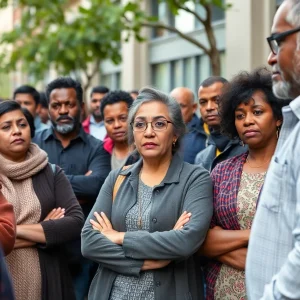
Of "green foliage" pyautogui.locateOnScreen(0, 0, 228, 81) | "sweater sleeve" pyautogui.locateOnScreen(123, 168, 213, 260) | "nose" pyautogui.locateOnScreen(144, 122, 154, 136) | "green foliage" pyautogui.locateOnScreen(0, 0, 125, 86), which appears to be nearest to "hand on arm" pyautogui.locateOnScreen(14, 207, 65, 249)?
"sweater sleeve" pyautogui.locateOnScreen(123, 168, 213, 260)

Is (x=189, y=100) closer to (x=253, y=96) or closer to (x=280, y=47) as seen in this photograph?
(x=253, y=96)

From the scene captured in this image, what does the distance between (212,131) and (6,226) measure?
2600 millimetres

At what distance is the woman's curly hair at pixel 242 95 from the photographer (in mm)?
4820

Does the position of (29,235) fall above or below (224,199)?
below

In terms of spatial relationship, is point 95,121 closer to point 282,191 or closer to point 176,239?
point 176,239

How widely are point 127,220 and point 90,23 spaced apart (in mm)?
9647

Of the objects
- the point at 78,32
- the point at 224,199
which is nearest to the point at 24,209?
the point at 224,199

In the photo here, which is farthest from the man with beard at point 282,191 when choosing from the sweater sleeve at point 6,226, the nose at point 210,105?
the nose at point 210,105

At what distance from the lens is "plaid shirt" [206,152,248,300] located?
4.56m

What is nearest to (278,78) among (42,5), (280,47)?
(280,47)

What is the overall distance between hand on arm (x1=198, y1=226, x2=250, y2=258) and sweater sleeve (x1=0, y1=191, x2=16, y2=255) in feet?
3.76

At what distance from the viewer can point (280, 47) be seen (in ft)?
9.96

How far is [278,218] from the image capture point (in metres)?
2.94

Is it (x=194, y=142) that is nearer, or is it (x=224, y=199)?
(x=224, y=199)
